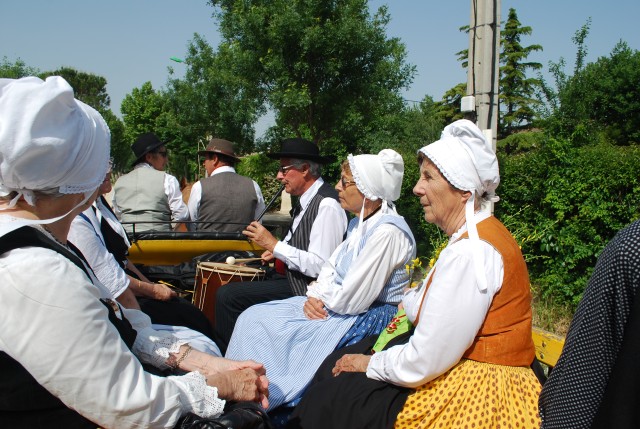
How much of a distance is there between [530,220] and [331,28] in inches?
245

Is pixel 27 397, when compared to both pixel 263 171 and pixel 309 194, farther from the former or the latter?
pixel 263 171

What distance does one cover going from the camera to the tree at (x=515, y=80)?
35.5m

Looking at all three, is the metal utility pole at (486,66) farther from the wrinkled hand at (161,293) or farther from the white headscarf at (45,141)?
the white headscarf at (45,141)

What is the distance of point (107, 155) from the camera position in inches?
66.6

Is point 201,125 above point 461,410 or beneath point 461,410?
above

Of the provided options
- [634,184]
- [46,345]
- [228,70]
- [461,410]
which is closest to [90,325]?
[46,345]

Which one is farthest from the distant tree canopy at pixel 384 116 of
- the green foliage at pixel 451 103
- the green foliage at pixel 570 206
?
the green foliage at pixel 451 103

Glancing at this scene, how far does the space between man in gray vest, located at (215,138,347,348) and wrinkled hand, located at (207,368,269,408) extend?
1924 millimetres

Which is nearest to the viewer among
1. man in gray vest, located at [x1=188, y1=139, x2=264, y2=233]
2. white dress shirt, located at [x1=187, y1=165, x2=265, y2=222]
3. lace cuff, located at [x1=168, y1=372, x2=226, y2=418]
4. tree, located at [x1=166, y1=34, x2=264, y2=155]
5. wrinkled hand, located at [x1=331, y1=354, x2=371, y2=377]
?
lace cuff, located at [x1=168, y1=372, x2=226, y2=418]

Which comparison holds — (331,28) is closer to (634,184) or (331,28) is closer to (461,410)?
(634,184)

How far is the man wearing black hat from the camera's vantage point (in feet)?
18.9

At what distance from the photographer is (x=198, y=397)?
5.64 feet

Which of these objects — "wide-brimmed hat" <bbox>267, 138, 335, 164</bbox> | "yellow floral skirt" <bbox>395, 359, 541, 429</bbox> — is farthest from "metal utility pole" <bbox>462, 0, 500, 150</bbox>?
"yellow floral skirt" <bbox>395, 359, 541, 429</bbox>

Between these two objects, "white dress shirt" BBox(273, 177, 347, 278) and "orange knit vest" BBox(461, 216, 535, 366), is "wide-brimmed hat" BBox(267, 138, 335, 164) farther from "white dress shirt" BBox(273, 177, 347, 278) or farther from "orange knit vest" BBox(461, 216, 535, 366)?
"orange knit vest" BBox(461, 216, 535, 366)
